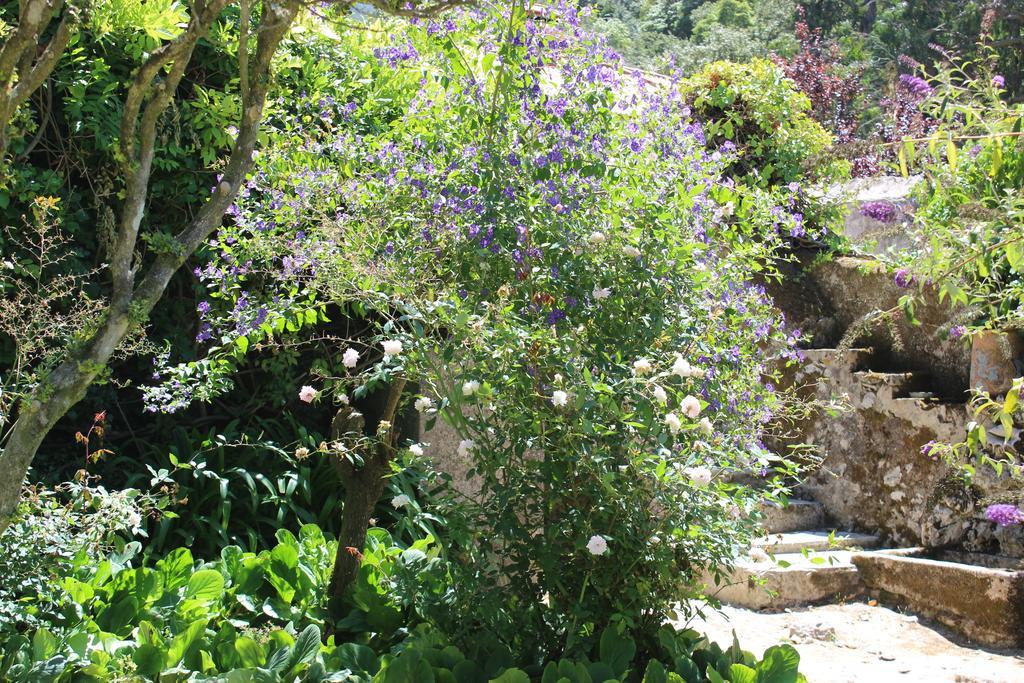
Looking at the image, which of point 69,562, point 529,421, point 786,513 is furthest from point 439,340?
point 786,513

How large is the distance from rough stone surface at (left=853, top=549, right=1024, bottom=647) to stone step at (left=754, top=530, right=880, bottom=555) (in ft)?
0.85

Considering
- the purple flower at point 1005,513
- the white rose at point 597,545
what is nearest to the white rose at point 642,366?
the white rose at point 597,545

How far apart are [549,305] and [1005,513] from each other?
2.93 meters

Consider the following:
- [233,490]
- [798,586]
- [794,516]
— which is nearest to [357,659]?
[233,490]

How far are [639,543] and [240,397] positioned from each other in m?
2.81

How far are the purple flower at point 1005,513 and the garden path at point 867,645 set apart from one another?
60 cm

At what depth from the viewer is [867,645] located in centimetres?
457

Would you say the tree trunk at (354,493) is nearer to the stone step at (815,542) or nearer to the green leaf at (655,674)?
the green leaf at (655,674)

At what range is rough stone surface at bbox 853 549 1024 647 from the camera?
179 inches

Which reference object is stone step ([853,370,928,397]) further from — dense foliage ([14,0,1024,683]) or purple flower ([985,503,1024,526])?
dense foliage ([14,0,1024,683])

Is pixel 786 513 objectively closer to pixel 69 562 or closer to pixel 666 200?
pixel 666 200

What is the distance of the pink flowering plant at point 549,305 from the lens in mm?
2816

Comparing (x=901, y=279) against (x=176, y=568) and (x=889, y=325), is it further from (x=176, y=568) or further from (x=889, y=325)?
(x=176, y=568)

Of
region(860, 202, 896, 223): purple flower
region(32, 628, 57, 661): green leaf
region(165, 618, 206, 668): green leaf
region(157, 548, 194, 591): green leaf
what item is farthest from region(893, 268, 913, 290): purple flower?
region(32, 628, 57, 661): green leaf
